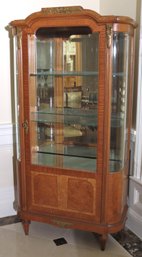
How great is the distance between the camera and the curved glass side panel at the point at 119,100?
82.1 inches

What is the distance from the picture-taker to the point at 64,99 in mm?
2566

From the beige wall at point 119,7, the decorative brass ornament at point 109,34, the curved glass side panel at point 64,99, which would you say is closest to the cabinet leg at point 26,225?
the curved glass side panel at point 64,99

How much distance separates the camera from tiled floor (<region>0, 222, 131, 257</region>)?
Result: 2.28 m

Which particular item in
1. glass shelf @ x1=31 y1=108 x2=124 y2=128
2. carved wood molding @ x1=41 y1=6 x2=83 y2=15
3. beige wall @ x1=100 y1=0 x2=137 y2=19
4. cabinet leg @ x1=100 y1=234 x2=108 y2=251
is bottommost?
cabinet leg @ x1=100 y1=234 x2=108 y2=251

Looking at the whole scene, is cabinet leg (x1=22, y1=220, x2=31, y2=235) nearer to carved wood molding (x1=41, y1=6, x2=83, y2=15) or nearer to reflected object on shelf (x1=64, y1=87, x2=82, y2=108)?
reflected object on shelf (x1=64, y1=87, x2=82, y2=108)

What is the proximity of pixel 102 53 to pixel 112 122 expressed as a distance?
494 millimetres

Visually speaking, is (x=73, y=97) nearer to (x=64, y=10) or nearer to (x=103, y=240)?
(x=64, y=10)

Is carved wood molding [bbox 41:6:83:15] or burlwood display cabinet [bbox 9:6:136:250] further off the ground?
carved wood molding [bbox 41:6:83:15]

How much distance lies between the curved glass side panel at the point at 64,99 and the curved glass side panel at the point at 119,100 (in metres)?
0.15

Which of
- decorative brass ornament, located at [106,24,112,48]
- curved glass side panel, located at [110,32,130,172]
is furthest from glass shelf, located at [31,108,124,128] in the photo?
decorative brass ornament, located at [106,24,112,48]

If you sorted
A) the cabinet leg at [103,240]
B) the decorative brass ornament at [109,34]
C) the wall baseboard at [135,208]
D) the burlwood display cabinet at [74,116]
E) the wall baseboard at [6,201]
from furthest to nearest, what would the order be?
the wall baseboard at [6,201]
the wall baseboard at [135,208]
the cabinet leg at [103,240]
the burlwood display cabinet at [74,116]
the decorative brass ornament at [109,34]

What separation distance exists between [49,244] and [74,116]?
1.03m

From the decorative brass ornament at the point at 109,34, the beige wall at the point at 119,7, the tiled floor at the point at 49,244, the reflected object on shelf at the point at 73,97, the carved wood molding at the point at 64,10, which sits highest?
the beige wall at the point at 119,7

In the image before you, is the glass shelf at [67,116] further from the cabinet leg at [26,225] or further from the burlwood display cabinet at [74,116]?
the cabinet leg at [26,225]
